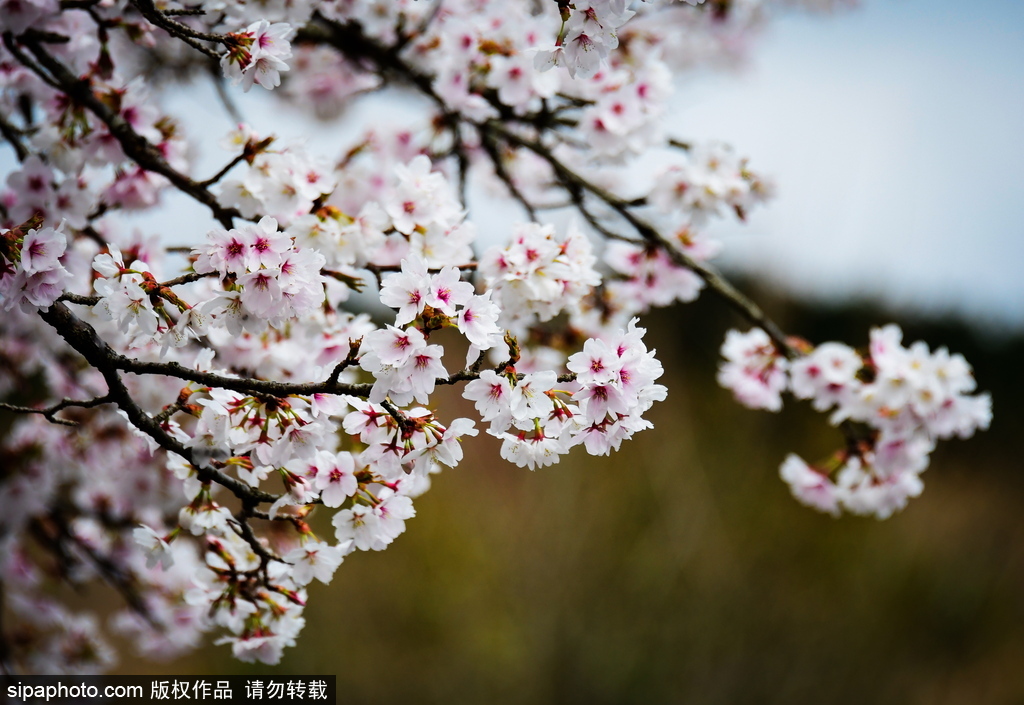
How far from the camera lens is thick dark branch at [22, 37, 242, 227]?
127cm

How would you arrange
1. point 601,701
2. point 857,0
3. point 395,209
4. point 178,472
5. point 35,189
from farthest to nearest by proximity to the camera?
point 601,701 → point 857,0 → point 35,189 → point 395,209 → point 178,472

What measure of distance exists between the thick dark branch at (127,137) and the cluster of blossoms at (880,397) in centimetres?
129

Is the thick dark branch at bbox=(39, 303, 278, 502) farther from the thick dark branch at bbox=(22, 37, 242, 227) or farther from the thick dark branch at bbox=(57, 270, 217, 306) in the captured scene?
the thick dark branch at bbox=(22, 37, 242, 227)

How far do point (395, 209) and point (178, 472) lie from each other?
59 centimetres

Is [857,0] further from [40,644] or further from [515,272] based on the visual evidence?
[40,644]

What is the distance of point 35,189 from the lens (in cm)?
137

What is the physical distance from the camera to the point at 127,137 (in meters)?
1.29

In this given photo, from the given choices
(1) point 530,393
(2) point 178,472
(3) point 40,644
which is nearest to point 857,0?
(1) point 530,393

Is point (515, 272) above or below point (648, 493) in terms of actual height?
below

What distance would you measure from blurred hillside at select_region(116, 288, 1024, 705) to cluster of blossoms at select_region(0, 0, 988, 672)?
2.06 meters

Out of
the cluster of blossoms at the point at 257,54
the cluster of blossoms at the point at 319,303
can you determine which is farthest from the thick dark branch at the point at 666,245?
the cluster of blossoms at the point at 257,54

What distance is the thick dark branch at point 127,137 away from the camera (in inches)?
50.1

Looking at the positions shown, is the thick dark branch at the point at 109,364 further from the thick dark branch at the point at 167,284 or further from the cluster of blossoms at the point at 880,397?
the cluster of blossoms at the point at 880,397

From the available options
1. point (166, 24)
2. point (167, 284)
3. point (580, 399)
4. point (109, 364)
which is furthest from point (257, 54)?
point (580, 399)
